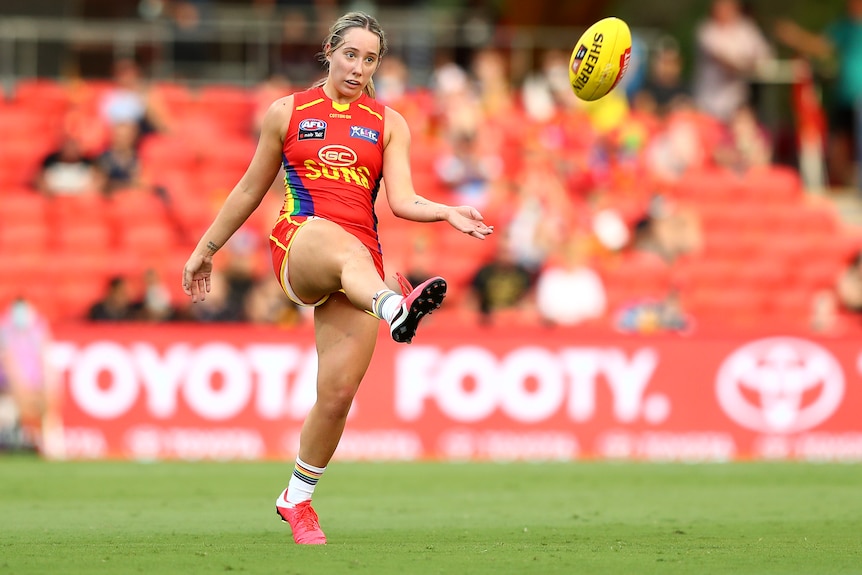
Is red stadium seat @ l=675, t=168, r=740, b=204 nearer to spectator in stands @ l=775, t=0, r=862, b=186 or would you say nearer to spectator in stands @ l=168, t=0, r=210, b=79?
spectator in stands @ l=775, t=0, r=862, b=186

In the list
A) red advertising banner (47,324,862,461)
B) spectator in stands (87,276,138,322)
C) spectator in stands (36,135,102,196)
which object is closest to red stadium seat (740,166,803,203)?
red advertising banner (47,324,862,461)

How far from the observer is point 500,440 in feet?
48.4

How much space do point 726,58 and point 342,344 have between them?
13574 millimetres

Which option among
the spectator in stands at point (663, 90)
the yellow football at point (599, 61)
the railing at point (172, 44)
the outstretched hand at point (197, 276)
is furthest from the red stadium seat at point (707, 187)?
the outstretched hand at point (197, 276)

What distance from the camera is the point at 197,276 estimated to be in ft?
25.1

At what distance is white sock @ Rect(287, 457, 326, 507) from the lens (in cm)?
754

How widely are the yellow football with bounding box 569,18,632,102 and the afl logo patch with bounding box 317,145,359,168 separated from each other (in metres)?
1.61

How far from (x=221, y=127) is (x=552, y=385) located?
7.26 metres

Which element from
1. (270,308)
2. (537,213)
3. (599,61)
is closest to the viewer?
(599,61)

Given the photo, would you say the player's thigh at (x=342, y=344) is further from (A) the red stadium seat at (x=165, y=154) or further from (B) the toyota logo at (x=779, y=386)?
A: (A) the red stadium seat at (x=165, y=154)

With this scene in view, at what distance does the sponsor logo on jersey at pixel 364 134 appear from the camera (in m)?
7.40

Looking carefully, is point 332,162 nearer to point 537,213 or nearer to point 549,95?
point 537,213

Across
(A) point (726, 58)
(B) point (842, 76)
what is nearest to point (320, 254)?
(A) point (726, 58)

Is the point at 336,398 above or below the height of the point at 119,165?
below
